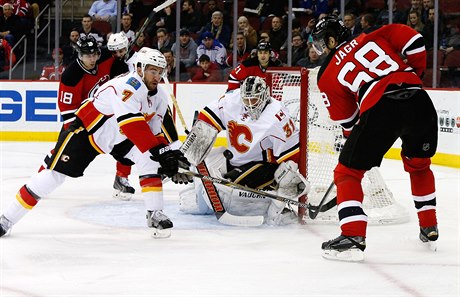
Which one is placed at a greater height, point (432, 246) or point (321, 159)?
point (321, 159)

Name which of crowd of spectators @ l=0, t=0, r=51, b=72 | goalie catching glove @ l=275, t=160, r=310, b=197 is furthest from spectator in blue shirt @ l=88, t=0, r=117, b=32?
goalie catching glove @ l=275, t=160, r=310, b=197

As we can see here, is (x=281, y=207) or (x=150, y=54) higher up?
(x=150, y=54)

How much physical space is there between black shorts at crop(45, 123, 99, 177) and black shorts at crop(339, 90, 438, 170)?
1168 millimetres

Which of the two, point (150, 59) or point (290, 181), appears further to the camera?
point (290, 181)

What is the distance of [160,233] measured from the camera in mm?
4027

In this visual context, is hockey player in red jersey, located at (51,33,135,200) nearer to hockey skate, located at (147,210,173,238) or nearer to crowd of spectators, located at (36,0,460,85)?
hockey skate, located at (147,210,173,238)

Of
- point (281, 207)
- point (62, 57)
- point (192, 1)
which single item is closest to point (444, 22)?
point (192, 1)

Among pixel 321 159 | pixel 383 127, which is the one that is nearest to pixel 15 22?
pixel 321 159

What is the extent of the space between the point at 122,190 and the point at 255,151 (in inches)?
42.4

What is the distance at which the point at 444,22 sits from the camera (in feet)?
26.0

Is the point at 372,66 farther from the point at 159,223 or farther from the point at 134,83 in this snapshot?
the point at 159,223

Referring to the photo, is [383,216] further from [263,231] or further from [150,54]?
[150,54]

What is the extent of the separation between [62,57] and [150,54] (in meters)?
5.05

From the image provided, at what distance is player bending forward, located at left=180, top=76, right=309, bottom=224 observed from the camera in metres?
4.40
